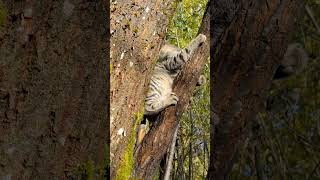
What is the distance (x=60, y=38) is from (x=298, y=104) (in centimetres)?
308

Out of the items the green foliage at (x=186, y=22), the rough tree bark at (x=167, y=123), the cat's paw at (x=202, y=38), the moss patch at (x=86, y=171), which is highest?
the green foliage at (x=186, y=22)

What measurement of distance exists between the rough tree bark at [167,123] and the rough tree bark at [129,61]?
→ 1.10 feet

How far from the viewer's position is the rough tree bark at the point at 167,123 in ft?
6.98

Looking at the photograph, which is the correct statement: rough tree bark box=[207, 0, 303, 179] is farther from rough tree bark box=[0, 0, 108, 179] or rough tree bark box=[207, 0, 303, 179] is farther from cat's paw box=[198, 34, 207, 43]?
rough tree bark box=[0, 0, 108, 179]

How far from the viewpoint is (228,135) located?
2057 mm

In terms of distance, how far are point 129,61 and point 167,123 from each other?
30.1 inches

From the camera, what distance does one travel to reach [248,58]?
1.98 meters

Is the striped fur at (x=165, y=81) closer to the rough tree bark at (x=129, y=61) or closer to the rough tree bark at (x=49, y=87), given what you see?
the rough tree bark at (x=129, y=61)

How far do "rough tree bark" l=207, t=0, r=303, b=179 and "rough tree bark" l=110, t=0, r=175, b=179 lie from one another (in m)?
0.32

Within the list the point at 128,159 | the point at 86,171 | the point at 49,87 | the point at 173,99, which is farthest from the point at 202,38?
the point at 49,87

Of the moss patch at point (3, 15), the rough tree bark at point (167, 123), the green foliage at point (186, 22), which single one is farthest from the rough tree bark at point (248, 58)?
the green foliage at point (186, 22)

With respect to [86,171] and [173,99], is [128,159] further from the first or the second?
[173,99]

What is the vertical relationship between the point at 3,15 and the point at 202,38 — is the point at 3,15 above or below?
below

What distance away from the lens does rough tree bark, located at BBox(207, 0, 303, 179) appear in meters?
1.98
